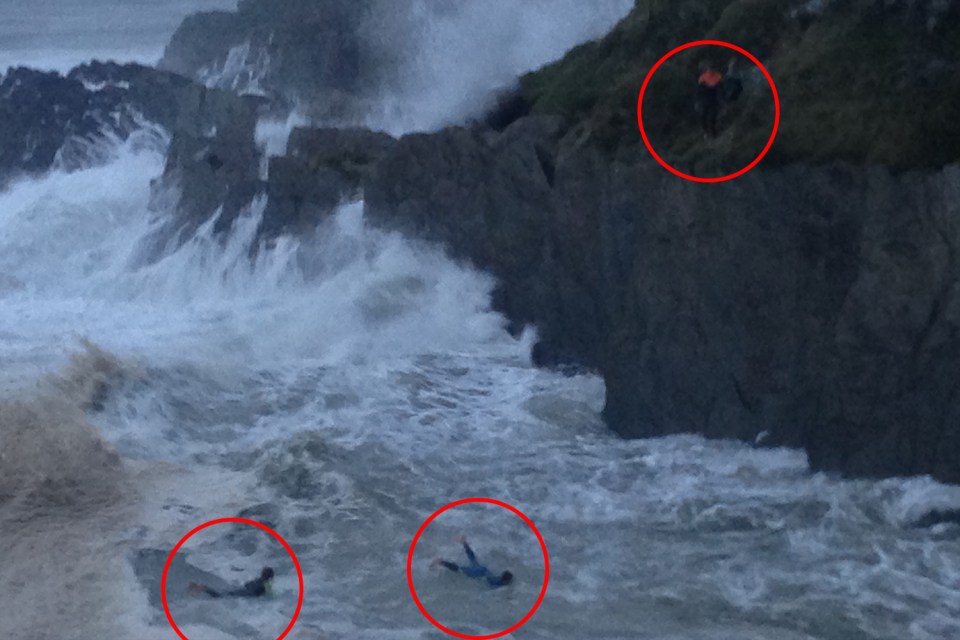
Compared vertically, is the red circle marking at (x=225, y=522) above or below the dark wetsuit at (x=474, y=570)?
below

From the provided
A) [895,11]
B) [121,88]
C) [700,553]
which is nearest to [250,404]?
[700,553]

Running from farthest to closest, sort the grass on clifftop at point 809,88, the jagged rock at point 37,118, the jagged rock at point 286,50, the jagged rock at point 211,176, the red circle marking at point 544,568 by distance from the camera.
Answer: the jagged rock at point 286,50, the jagged rock at point 37,118, the jagged rock at point 211,176, the grass on clifftop at point 809,88, the red circle marking at point 544,568

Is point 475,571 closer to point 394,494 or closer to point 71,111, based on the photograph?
point 394,494

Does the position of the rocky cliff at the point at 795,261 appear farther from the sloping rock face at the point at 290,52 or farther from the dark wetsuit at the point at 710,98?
the sloping rock face at the point at 290,52

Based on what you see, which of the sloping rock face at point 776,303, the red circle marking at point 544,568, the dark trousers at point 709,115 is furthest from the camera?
the dark trousers at point 709,115

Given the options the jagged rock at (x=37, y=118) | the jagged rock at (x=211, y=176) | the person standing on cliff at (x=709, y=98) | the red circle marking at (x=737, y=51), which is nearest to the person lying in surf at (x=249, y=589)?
the red circle marking at (x=737, y=51)

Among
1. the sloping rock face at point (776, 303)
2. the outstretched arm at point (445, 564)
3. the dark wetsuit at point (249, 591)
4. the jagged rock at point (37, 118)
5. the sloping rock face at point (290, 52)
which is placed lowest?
the dark wetsuit at point (249, 591)

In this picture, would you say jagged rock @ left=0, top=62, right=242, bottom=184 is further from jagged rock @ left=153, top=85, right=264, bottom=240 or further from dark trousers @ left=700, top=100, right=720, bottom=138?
dark trousers @ left=700, top=100, right=720, bottom=138

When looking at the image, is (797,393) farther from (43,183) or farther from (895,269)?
(43,183)
